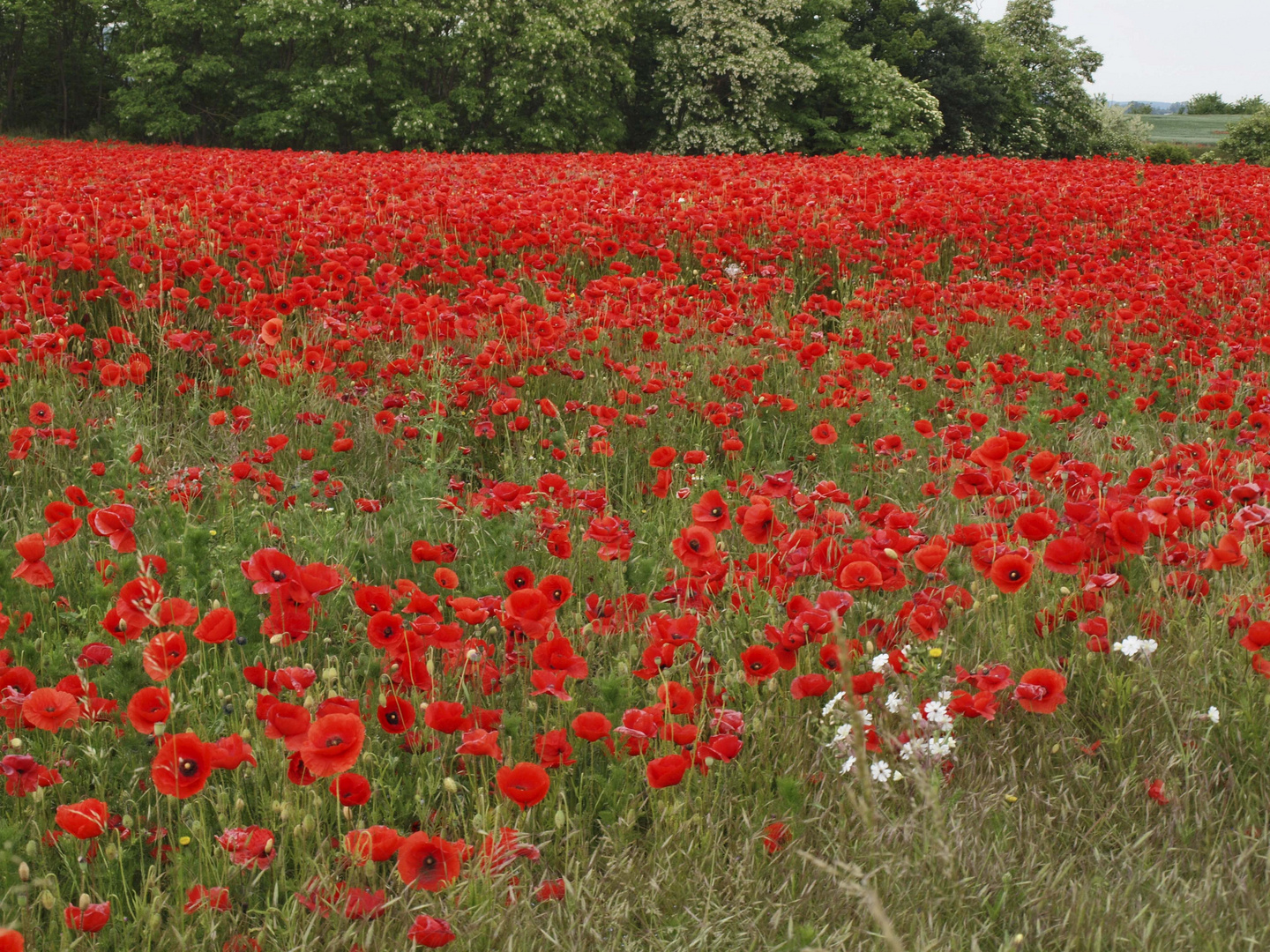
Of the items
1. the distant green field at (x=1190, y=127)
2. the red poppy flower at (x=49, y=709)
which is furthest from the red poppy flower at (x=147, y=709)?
the distant green field at (x=1190, y=127)

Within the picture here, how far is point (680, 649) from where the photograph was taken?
263 cm

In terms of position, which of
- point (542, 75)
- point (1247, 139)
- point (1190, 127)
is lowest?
point (1247, 139)

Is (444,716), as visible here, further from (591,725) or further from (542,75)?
Answer: (542,75)

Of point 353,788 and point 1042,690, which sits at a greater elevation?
point 1042,690

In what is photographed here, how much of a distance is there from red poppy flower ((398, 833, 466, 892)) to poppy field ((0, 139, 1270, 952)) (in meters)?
0.02

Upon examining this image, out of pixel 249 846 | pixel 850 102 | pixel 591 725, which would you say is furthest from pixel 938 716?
pixel 850 102

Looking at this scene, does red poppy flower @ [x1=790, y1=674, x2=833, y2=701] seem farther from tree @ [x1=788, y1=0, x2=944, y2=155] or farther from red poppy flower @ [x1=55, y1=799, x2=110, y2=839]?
tree @ [x1=788, y1=0, x2=944, y2=155]

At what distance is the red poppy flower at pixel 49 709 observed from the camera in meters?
1.84

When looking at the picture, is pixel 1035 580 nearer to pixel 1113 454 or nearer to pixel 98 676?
pixel 1113 454

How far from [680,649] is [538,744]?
0.70 metres

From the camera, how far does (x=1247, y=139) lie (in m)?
34.7

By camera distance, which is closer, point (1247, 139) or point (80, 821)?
point (80, 821)

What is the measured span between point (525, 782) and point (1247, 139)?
40.8 metres

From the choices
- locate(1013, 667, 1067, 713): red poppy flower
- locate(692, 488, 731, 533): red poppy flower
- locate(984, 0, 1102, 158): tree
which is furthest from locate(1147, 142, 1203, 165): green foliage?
locate(1013, 667, 1067, 713): red poppy flower
